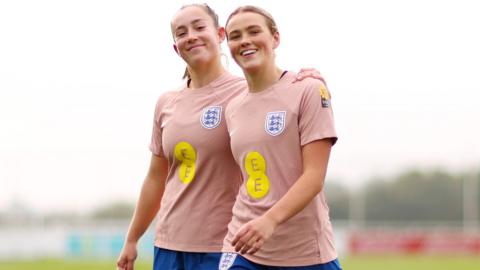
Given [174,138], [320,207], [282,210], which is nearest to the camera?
[282,210]

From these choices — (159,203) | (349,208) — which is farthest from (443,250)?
(159,203)

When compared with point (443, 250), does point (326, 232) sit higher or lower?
higher

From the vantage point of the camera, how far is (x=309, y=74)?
5.13 meters

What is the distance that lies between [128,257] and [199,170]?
0.74m

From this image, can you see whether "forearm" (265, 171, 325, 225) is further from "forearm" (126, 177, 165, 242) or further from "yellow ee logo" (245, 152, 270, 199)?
"forearm" (126, 177, 165, 242)

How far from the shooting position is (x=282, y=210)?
4.73 m

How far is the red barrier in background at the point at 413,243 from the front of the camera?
31.5 metres

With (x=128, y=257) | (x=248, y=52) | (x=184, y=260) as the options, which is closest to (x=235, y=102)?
(x=248, y=52)

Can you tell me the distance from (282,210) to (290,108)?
52cm

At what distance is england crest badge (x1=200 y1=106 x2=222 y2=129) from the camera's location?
557cm

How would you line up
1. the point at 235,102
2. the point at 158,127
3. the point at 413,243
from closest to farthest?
the point at 235,102 < the point at 158,127 < the point at 413,243

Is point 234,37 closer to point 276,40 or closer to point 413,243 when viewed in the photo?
point 276,40

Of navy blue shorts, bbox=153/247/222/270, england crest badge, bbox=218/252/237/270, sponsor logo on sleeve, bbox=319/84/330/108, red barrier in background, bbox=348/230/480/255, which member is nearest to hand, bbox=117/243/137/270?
navy blue shorts, bbox=153/247/222/270

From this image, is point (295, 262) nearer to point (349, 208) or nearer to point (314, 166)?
point (314, 166)
